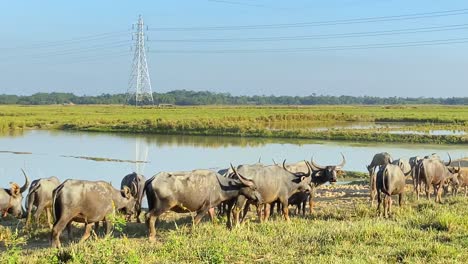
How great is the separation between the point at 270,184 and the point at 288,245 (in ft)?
9.36

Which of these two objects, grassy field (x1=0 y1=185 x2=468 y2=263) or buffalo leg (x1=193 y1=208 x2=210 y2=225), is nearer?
grassy field (x1=0 y1=185 x2=468 y2=263)

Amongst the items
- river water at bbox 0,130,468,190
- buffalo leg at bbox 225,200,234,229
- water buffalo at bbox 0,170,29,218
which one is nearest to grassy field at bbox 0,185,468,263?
buffalo leg at bbox 225,200,234,229

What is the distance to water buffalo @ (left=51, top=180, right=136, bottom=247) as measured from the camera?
7.49 metres

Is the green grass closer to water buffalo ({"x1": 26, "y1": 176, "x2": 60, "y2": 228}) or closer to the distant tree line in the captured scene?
water buffalo ({"x1": 26, "y1": 176, "x2": 60, "y2": 228})

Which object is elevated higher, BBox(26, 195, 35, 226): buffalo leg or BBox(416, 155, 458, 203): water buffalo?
BBox(416, 155, 458, 203): water buffalo

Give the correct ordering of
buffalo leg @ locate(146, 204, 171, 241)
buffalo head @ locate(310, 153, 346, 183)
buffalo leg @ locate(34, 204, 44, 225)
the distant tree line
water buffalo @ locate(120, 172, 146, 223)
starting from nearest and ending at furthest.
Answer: buffalo leg @ locate(146, 204, 171, 241), buffalo leg @ locate(34, 204, 44, 225), water buffalo @ locate(120, 172, 146, 223), buffalo head @ locate(310, 153, 346, 183), the distant tree line

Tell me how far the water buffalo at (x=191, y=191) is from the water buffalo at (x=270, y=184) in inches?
7.9

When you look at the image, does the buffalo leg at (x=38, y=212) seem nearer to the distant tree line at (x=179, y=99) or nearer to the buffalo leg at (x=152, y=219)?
the buffalo leg at (x=152, y=219)

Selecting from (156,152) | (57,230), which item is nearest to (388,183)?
(57,230)

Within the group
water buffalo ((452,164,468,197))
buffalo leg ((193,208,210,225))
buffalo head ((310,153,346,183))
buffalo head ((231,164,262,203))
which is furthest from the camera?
water buffalo ((452,164,468,197))

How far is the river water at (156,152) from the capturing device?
63.8 feet

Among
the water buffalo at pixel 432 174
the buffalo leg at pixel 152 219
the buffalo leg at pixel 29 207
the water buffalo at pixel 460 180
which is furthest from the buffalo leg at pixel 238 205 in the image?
the water buffalo at pixel 460 180

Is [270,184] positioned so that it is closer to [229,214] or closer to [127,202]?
[229,214]

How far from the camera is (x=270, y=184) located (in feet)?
30.8
